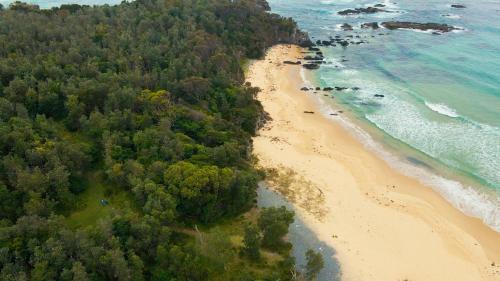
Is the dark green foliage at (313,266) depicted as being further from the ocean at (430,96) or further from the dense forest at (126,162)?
the ocean at (430,96)

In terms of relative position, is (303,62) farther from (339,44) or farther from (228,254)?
(228,254)

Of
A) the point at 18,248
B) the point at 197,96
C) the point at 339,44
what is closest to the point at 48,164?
the point at 18,248

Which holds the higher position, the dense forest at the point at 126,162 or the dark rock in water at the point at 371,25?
the dark rock in water at the point at 371,25

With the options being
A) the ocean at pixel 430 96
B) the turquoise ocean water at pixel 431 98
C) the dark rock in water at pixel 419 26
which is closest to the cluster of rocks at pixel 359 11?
the ocean at pixel 430 96

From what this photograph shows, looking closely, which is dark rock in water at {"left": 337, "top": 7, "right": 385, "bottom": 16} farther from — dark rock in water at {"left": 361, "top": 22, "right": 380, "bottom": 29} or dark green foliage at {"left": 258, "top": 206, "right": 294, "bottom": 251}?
dark green foliage at {"left": 258, "top": 206, "right": 294, "bottom": 251}

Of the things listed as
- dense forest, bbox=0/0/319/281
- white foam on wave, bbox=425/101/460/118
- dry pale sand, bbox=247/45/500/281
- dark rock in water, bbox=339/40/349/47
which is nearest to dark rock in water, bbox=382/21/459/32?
dark rock in water, bbox=339/40/349/47

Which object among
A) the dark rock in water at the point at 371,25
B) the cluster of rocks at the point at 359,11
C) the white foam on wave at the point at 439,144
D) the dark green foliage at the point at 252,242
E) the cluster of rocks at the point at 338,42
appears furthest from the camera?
the cluster of rocks at the point at 359,11

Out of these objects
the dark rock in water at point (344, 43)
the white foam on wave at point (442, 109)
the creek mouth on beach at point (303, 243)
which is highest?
the dark rock in water at point (344, 43)

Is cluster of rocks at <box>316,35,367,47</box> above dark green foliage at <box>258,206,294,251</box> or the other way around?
above
